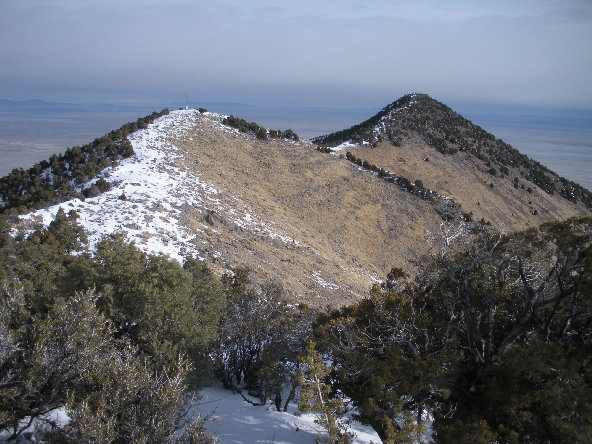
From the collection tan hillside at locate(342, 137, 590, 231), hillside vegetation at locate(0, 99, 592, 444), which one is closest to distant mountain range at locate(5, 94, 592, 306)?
tan hillside at locate(342, 137, 590, 231)

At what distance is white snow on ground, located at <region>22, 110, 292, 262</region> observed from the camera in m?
19.0

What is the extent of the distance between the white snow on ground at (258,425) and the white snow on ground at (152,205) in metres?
9.43

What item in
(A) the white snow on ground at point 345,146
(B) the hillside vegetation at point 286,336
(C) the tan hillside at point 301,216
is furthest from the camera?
(A) the white snow on ground at point 345,146

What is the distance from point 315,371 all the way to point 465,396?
315 cm

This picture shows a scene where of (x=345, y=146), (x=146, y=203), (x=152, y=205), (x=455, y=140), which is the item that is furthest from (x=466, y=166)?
(x=146, y=203)

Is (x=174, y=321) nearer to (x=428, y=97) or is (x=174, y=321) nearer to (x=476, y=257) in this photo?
(x=476, y=257)

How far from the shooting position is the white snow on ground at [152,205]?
19016 mm

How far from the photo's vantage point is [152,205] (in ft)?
73.0

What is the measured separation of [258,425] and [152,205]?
16.2m

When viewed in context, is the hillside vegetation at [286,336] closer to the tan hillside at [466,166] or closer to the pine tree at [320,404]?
the pine tree at [320,404]

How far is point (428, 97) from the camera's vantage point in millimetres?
73438

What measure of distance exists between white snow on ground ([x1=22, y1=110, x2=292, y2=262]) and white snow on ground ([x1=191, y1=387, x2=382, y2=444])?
9.43 meters

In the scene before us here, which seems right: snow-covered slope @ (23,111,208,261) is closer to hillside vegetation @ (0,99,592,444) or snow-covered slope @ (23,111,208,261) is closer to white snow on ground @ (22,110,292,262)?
white snow on ground @ (22,110,292,262)

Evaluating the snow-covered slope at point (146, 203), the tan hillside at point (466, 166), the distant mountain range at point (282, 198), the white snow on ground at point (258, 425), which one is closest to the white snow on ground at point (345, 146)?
the tan hillside at point (466, 166)
